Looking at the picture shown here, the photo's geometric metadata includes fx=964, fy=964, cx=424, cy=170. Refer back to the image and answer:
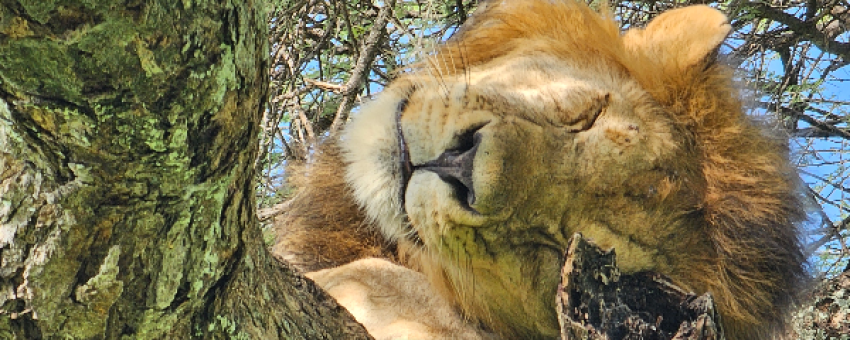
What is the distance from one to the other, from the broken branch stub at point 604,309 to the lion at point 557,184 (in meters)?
Result: 0.60

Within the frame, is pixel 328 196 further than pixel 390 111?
Yes

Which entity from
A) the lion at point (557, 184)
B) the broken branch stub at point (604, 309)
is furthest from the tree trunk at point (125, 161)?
the lion at point (557, 184)

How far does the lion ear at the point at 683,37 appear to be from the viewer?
3369mm

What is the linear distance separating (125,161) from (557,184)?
4.92 feet

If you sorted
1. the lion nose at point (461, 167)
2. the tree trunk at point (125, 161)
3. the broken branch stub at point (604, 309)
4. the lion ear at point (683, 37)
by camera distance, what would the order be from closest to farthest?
1. the tree trunk at point (125, 161)
2. the broken branch stub at point (604, 309)
3. the lion nose at point (461, 167)
4. the lion ear at point (683, 37)

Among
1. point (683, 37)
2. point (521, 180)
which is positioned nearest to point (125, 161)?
point (521, 180)

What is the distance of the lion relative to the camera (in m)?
2.78

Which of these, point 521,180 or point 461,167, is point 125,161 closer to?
point 461,167

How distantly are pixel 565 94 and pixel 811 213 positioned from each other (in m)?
1.05

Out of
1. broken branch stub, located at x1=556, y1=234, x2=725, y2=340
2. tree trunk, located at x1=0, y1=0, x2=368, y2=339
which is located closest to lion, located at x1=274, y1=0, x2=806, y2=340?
broken branch stub, located at x1=556, y1=234, x2=725, y2=340

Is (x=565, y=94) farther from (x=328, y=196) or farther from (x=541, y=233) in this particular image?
(x=328, y=196)

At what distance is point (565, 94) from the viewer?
3.06 metres

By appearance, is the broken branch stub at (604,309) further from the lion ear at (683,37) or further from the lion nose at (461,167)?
the lion ear at (683,37)

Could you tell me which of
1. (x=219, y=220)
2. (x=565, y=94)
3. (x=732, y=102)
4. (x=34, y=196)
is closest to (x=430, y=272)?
(x=565, y=94)
